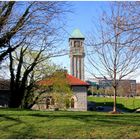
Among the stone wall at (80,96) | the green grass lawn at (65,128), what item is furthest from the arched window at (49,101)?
the green grass lawn at (65,128)

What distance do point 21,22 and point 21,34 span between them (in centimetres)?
69

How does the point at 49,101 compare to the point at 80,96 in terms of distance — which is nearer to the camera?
the point at 49,101

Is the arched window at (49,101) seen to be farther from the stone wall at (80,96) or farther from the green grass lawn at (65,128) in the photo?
the green grass lawn at (65,128)

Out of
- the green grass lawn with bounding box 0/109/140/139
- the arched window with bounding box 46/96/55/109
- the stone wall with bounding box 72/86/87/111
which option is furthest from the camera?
the stone wall with bounding box 72/86/87/111

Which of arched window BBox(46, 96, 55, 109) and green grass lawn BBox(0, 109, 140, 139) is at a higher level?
arched window BBox(46, 96, 55, 109)

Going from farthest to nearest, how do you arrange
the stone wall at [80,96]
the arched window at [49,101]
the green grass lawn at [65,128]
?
the stone wall at [80,96]
the arched window at [49,101]
the green grass lawn at [65,128]

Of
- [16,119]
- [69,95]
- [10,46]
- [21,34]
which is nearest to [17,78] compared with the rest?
[10,46]

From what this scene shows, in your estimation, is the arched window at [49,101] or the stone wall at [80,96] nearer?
the arched window at [49,101]

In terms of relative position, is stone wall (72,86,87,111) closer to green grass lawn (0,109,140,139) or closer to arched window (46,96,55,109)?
arched window (46,96,55,109)

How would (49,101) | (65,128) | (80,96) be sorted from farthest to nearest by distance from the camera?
(80,96) → (49,101) → (65,128)

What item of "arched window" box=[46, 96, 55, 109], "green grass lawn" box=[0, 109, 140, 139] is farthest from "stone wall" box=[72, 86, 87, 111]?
"green grass lawn" box=[0, 109, 140, 139]

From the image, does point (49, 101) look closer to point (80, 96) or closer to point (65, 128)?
point (80, 96)

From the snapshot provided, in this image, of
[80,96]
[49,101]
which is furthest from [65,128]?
[80,96]

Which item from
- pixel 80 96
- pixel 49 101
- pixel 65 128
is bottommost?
pixel 65 128
